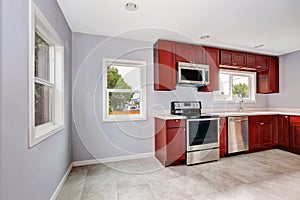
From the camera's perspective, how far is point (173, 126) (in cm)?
279

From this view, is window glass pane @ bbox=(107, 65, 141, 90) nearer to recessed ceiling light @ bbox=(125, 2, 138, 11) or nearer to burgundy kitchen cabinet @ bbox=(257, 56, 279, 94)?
recessed ceiling light @ bbox=(125, 2, 138, 11)

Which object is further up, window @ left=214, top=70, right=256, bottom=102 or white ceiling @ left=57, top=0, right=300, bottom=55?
white ceiling @ left=57, top=0, right=300, bottom=55

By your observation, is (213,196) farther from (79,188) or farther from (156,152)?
(79,188)

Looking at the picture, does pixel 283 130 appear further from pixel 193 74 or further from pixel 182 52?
pixel 182 52

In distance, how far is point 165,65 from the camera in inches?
123

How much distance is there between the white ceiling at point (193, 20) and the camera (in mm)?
2031

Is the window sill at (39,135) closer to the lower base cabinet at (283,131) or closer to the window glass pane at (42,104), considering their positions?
the window glass pane at (42,104)

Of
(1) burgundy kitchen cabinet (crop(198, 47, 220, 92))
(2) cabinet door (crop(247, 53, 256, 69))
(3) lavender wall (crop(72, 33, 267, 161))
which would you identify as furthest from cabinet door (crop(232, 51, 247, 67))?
(3) lavender wall (crop(72, 33, 267, 161))

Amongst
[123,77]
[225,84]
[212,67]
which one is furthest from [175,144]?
[225,84]

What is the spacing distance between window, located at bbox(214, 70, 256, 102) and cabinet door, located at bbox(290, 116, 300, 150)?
1.05 meters

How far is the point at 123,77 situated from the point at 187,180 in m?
2.23

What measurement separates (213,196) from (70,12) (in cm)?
320

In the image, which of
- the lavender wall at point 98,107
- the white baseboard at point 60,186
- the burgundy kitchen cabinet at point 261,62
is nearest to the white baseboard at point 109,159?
the lavender wall at point 98,107

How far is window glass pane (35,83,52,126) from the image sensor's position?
1722 millimetres
